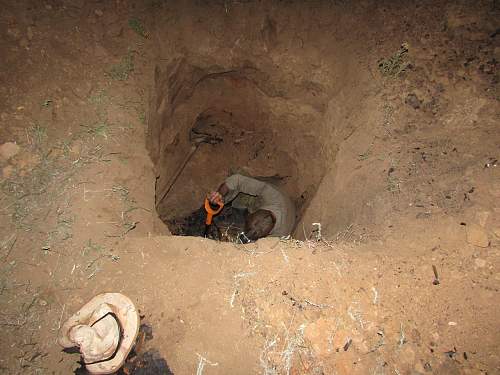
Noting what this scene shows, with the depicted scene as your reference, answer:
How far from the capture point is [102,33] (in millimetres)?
3248

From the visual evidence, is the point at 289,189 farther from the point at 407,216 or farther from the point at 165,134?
the point at 407,216

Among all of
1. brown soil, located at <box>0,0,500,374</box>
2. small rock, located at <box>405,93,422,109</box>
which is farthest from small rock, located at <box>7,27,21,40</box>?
small rock, located at <box>405,93,422,109</box>

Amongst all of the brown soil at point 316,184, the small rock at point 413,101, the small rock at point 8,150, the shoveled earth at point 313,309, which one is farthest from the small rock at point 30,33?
the small rock at point 413,101

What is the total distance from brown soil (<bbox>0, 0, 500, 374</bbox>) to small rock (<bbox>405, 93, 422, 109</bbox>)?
0.03 meters

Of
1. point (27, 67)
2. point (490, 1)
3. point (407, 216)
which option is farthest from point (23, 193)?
point (490, 1)

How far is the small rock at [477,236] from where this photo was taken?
2.22m

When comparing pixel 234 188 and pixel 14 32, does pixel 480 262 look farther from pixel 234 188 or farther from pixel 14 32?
pixel 14 32

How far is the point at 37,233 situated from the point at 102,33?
207 centimetres

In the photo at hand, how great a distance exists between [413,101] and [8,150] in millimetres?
3602

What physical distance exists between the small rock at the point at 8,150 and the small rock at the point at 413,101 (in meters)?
3.50

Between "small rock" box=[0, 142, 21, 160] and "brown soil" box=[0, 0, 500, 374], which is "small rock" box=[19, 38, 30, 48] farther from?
"small rock" box=[0, 142, 21, 160]

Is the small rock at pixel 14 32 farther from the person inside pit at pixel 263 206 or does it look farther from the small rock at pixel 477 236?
the small rock at pixel 477 236

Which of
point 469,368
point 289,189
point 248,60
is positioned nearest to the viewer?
point 469,368

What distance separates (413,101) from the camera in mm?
3123
